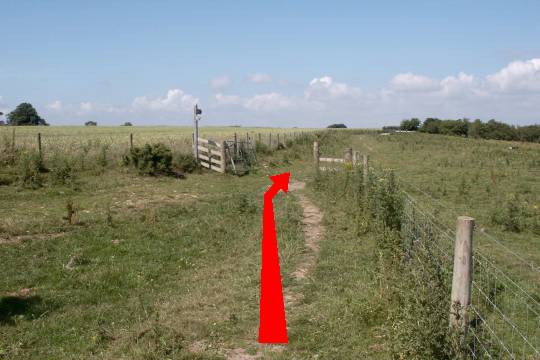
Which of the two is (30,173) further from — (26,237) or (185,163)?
(26,237)

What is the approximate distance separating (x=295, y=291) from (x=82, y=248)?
14.9ft

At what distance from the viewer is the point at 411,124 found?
101m

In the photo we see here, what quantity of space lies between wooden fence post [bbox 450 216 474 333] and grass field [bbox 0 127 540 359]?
84 cm

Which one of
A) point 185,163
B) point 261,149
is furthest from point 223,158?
point 261,149

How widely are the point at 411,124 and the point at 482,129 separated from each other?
19.6 meters

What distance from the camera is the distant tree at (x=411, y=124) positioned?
100 meters

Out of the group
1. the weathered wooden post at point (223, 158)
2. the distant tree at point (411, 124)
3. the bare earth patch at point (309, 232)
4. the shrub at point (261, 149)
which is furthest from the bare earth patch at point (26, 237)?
the distant tree at point (411, 124)

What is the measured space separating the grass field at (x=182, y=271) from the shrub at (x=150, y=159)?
285cm

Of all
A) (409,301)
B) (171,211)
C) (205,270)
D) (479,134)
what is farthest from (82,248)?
(479,134)

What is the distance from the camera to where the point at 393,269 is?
6430 millimetres

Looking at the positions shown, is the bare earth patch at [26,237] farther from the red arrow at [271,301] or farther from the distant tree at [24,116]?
the distant tree at [24,116]

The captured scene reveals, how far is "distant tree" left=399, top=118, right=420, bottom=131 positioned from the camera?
328ft

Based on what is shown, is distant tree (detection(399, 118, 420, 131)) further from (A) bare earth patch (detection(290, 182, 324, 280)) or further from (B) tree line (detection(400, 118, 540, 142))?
(A) bare earth patch (detection(290, 182, 324, 280))

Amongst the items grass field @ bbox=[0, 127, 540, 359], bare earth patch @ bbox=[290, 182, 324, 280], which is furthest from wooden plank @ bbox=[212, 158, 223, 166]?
bare earth patch @ bbox=[290, 182, 324, 280]
